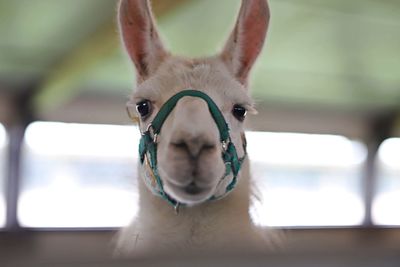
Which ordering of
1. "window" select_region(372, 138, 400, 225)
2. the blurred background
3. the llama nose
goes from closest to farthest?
the llama nose < the blurred background < "window" select_region(372, 138, 400, 225)

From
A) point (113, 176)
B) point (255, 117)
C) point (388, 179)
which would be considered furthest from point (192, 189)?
point (388, 179)

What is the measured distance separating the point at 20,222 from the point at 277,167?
795 mm

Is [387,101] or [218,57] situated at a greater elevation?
[218,57]

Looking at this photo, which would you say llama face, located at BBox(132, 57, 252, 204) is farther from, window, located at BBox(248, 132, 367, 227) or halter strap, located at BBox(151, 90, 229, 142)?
window, located at BBox(248, 132, 367, 227)

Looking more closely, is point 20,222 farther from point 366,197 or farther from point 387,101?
point 387,101

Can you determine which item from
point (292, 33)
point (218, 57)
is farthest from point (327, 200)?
point (218, 57)

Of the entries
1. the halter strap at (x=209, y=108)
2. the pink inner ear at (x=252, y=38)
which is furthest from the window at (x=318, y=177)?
the halter strap at (x=209, y=108)

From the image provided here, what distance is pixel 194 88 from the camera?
0.68 m

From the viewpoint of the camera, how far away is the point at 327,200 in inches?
76.0

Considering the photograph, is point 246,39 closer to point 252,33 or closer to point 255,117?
point 252,33

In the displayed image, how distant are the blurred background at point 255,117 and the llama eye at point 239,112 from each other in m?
0.46

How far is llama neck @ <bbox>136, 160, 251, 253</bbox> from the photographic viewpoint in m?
0.70

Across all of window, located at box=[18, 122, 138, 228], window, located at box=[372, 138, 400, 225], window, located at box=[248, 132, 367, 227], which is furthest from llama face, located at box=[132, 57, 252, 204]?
window, located at box=[372, 138, 400, 225]

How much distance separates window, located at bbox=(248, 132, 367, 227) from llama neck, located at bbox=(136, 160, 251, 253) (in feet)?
3.02
